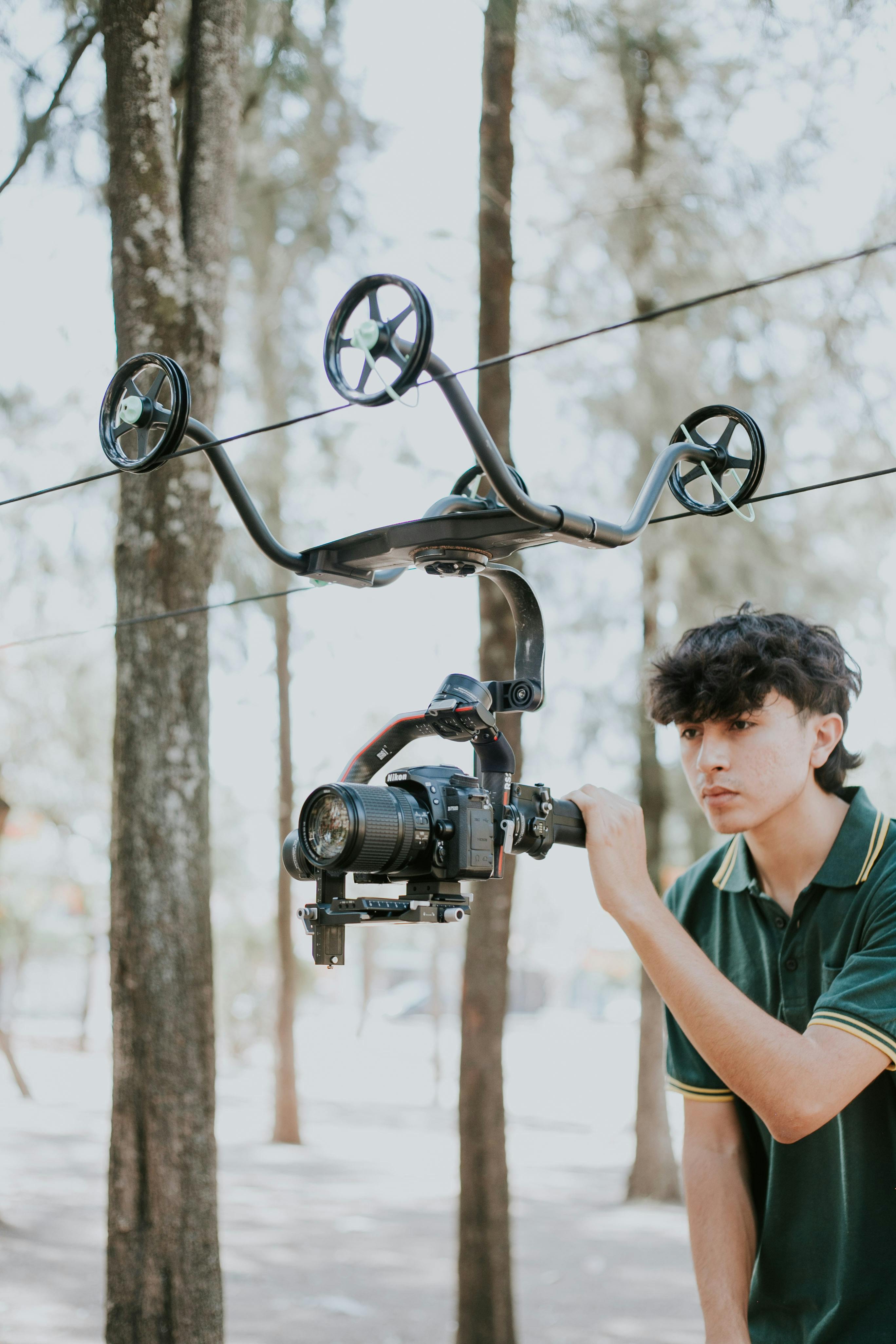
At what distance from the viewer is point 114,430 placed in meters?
1.79

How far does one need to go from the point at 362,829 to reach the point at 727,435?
854mm

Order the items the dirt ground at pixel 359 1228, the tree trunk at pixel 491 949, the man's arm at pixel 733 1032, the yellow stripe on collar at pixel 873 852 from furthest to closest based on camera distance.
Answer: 1. the dirt ground at pixel 359 1228
2. the tree trunk at pixel 491 949
3. the yellow stripe on collar at pixel 873 852
4. the man's arm at pixel 733 1032

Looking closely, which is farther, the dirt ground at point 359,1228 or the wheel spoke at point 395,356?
the dirt ground at point 359,1228

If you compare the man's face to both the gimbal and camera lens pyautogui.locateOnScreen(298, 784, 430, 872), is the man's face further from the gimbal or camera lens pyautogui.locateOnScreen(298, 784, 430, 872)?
camera lens pyautogui.locateOnScreen(298, 784, 430, 872)

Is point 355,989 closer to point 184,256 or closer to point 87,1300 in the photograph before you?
A: point 87,1300

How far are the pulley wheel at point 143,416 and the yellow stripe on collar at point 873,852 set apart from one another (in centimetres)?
112

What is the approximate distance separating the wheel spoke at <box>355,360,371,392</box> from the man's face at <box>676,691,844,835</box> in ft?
2.25

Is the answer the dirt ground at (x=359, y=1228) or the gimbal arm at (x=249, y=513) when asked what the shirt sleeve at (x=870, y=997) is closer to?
the gimbal arm at (x=249, y=513)

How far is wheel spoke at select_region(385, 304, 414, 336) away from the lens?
4.34ft

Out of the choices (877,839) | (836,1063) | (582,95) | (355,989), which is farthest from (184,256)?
(355,989)

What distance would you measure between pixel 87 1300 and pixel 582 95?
713 cm

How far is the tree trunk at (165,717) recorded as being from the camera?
2959 mm

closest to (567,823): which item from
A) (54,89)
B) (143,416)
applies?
(143,416)

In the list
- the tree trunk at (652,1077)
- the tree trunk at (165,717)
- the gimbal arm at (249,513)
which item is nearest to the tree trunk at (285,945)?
the tree trunk at (652,1077)
